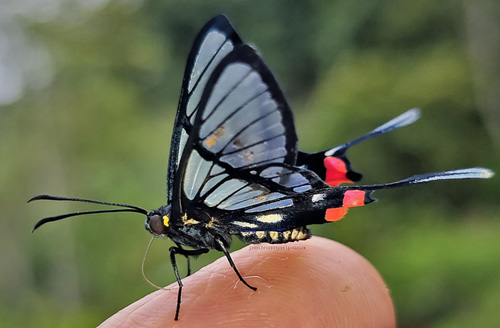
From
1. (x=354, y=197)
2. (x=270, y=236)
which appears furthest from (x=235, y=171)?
(x=354, y=197)

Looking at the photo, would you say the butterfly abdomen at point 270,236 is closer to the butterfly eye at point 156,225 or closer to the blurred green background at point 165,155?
the butterfly eye at point 156,225

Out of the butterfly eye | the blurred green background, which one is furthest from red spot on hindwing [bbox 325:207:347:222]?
the blurred green background

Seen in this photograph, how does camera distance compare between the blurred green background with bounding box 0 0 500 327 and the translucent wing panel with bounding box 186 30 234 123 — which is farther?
the blurred green background with bounding box 0 0 500 327

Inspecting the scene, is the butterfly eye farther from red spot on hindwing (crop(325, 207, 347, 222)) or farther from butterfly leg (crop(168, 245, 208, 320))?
red spot on hindwing (crop(325, 207, 347, 222))

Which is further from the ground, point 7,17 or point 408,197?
point 7,17

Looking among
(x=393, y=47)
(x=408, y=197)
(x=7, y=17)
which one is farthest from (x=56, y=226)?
(x=393, y=47)

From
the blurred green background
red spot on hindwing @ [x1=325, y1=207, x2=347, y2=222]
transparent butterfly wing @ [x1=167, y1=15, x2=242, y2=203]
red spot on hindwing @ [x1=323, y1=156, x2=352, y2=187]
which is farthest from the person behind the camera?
the blurred green background

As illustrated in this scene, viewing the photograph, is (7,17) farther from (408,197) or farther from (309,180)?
(309,180)

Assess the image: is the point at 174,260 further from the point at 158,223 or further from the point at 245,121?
the point at 245,121

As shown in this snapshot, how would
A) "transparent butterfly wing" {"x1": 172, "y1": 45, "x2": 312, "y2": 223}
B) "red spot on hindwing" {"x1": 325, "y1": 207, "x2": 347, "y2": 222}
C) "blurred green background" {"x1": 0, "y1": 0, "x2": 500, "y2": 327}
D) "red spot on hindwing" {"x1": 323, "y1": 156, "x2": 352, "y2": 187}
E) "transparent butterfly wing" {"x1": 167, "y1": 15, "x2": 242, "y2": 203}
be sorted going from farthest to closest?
"blurred green background" {"x1": 0, "y1": 0, "x2": 500, "y2": 327}
"red spot on hindwing" {"x1": 323, "y1": 156, "x2": 352, "y2": 187}
"red spot on hindwing" {"x1": 325, "y1": 207, "x2": 347, "y2": 222}
"transparent butterfly wing" {"x1": 167, "y1": 15, "x2": 242, "y2": 203}
"transparent butterfly wing" {"x1": 172, "y1": 45, "x2": 312, "y2": 223}

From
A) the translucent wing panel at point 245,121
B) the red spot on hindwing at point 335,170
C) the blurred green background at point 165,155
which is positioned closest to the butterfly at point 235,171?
the translucent wing panel at point 245,121
